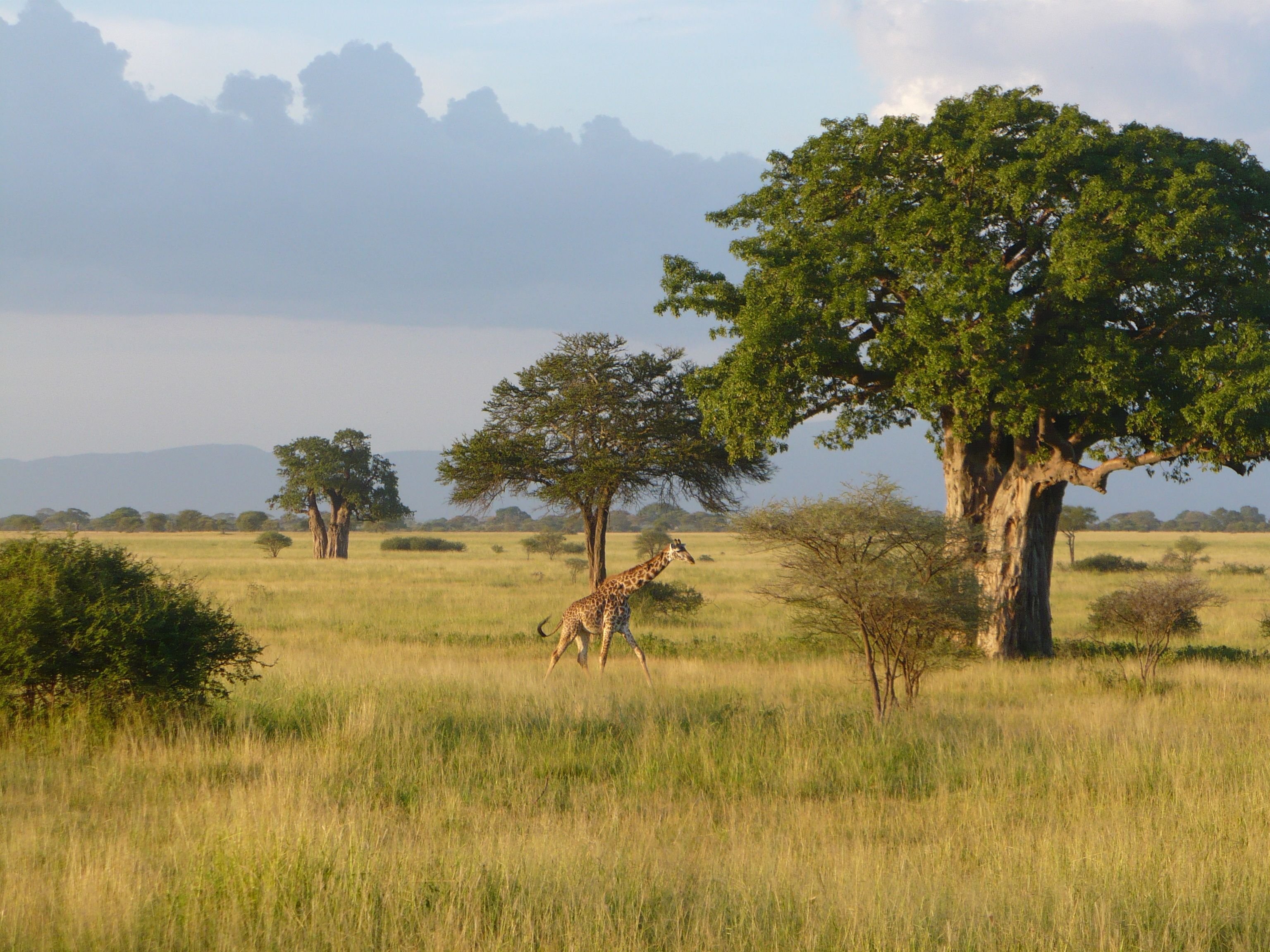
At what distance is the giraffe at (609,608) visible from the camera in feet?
52.1

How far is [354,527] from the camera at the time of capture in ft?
498

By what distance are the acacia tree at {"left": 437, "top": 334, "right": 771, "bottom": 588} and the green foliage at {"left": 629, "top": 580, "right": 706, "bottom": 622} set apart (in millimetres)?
1145

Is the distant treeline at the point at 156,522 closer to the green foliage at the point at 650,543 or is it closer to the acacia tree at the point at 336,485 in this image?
the acacia tree at the point at 336,485

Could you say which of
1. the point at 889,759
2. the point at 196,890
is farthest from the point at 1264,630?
the point at 196,890

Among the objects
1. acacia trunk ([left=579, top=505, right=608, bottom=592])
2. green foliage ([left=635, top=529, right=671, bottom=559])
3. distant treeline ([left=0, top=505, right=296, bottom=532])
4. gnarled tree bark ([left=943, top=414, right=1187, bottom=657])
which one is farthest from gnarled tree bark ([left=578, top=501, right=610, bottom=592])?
distant treeline ([left=0, top=505, right=296, bottom=532])

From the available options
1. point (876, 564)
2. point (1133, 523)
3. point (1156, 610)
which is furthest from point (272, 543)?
point (1133, 523)

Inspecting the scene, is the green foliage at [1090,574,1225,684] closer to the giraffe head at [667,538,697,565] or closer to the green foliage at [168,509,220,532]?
the giraffe head at [667,538,697,565]

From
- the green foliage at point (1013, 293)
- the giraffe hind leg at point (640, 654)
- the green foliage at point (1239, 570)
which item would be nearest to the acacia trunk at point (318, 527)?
the green foliage at point (1239, 570)

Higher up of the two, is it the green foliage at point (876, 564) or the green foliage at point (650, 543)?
the green foliage at point (876, 564)

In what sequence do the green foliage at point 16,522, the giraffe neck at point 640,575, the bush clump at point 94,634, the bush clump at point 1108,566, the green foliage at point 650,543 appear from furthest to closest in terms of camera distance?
the green foliage at point 16,522 < the green foliage at point 650,543 < the bush clump at point 1108,566 < the giraffe neck at point 640,575 < the bush clump at point 94,634

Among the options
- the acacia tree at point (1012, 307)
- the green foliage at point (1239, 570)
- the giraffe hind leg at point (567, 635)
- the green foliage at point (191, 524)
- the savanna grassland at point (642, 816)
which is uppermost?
the acacia tree at point (1012, 307)

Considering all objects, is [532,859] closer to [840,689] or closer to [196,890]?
[196,890]

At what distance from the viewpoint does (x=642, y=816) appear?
7.87 metres

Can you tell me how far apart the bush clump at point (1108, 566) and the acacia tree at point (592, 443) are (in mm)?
26602
